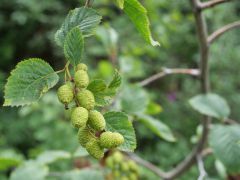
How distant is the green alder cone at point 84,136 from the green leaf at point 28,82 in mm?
72

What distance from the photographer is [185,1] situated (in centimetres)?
370

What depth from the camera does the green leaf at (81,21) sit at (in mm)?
626

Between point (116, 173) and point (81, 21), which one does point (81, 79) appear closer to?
point (81, 21)

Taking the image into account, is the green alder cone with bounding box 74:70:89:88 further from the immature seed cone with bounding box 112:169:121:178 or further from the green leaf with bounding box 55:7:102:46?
the immature seed cone with bounding box 112:169:121:178

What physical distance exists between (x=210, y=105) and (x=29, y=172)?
23.1 inches

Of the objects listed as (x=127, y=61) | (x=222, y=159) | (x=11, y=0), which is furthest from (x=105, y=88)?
(x=11, y=0)

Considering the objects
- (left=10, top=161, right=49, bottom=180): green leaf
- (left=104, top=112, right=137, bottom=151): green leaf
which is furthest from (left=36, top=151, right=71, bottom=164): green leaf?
(left=104, top=112, right=137, bottom=151): green leaf

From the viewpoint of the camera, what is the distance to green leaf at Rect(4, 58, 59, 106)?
571 millimetres

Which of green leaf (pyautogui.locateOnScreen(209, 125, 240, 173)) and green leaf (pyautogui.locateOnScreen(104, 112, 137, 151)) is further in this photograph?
green leaf (pyautogui.locateOnScreen(209, 125, 240, 173))

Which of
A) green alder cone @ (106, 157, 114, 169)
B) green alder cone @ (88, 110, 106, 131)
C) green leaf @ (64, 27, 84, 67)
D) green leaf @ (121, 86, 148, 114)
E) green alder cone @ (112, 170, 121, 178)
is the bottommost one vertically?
green alder cone @ (112, 170, 121, 178)

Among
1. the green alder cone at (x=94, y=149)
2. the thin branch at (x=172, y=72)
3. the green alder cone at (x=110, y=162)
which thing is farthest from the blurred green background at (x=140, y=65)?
the green alder cone at (x=94, y=149)

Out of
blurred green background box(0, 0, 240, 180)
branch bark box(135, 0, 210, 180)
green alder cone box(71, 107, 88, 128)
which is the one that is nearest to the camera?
green alder cone box(71, 107, 88, 128)

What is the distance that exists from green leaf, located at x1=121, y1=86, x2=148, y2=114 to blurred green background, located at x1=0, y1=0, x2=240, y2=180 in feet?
4.14

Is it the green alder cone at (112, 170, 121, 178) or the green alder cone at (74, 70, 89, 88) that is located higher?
the green alder cone at (74, 70, 89, 88)
